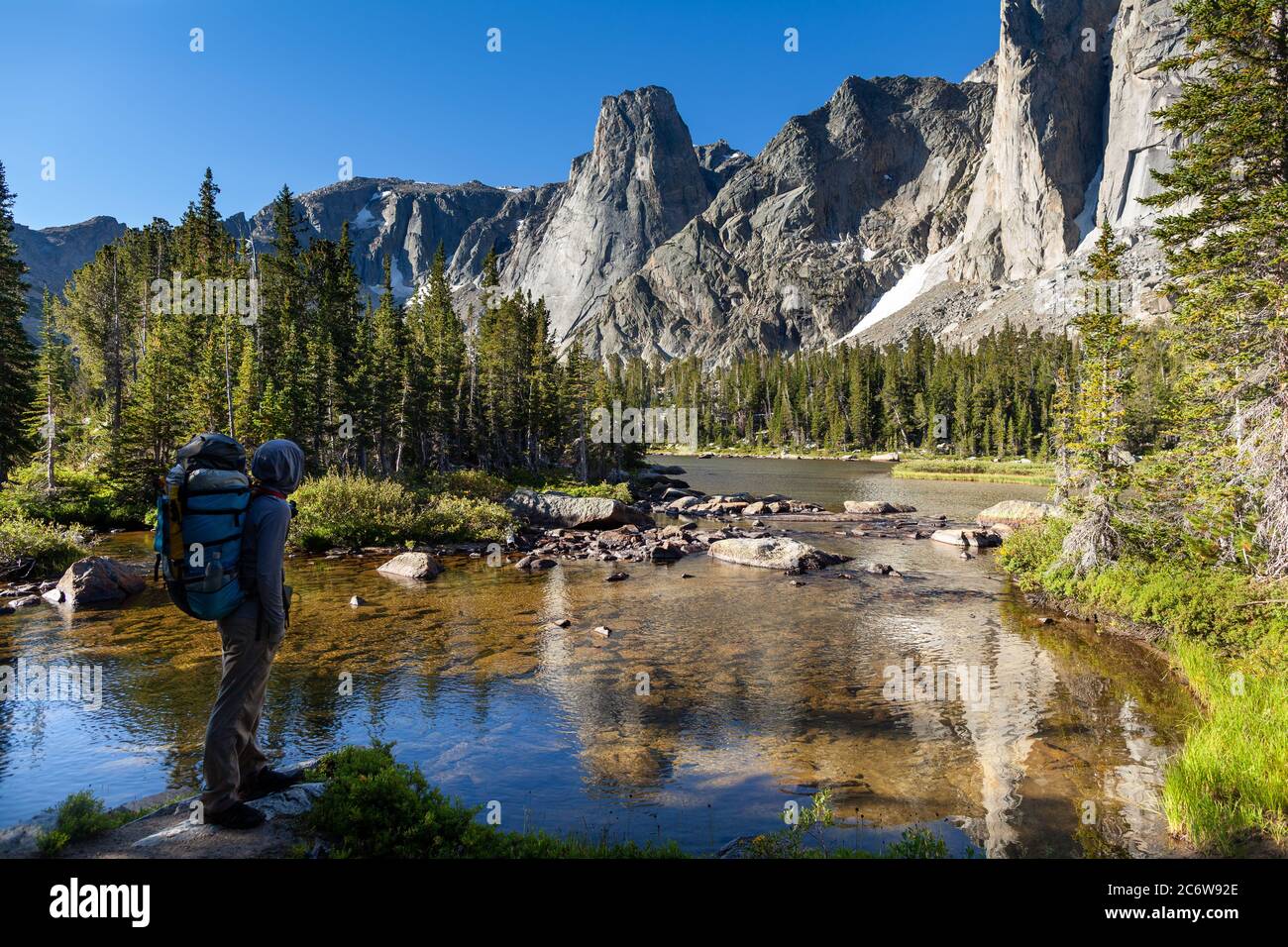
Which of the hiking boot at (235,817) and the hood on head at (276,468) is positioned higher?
the hood on head at (276,468)

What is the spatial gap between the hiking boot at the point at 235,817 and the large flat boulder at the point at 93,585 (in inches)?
722

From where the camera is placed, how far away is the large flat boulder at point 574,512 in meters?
38.6

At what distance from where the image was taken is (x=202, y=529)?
19.7 feet

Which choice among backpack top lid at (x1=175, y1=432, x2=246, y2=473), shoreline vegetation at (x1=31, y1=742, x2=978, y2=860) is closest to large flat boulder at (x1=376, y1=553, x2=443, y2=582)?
shoreline vegetation at (x1=31, y1=742, x2=978, y2=860)

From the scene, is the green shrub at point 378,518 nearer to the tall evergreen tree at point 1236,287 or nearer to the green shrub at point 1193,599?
the green shrub at point 1193,599

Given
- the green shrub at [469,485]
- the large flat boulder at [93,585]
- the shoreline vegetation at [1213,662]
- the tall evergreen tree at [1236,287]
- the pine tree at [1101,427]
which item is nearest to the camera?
the shoreline vegetation at [1213,662]

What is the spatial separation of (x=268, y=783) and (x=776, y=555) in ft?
76.9

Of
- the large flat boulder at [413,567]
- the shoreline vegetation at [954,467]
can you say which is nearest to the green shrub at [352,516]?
the large flat boulder at [413,567]

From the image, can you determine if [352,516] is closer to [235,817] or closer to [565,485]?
[565,485]

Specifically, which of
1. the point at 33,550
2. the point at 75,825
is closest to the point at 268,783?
the point at 75,825

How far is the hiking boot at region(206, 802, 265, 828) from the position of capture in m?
6.14
